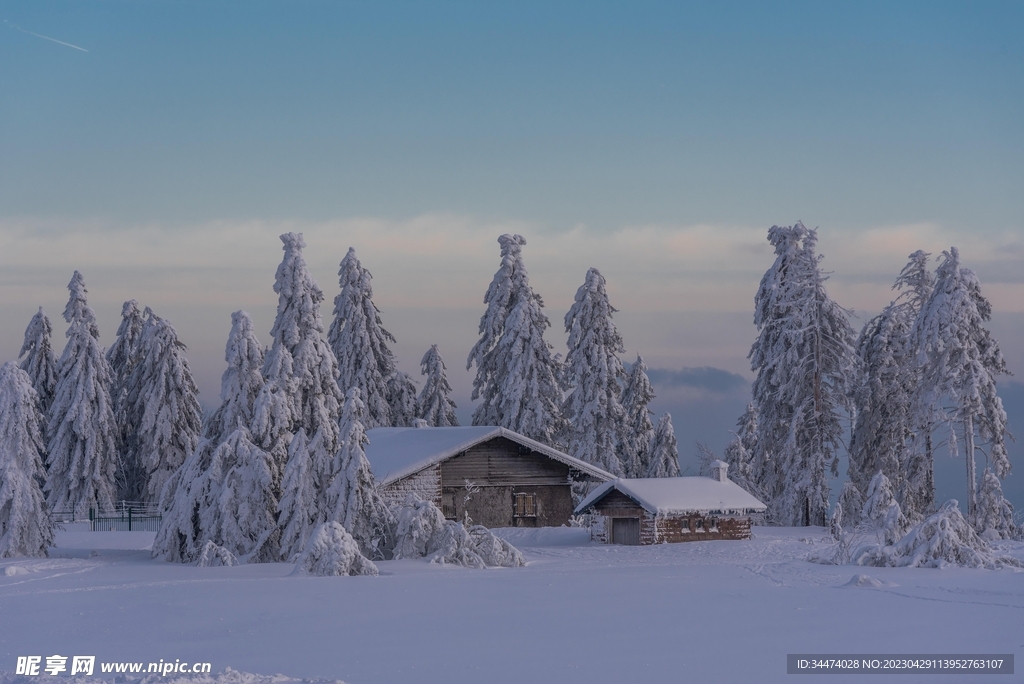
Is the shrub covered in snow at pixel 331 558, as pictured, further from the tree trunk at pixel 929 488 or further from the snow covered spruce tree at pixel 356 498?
the tree trunk at pixel 929 488

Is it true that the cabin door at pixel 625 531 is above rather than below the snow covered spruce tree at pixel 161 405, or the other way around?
below

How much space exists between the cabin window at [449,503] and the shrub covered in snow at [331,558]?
1655cm

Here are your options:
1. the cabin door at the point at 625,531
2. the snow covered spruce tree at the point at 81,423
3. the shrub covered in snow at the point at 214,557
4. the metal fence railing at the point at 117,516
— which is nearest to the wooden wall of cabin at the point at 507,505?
the cabin door at the point at 625,531

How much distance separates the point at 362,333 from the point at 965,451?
110 feet

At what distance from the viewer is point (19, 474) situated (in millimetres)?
36625

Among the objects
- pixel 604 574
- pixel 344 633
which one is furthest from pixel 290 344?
pixel 344 633

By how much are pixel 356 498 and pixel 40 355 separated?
110 feet

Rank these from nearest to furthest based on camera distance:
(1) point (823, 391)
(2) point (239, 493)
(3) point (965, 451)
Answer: (2) point (239, 493) < (3) point (965, 451) < (1) point (823, 391)

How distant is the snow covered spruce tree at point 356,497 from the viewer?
34.1 meters

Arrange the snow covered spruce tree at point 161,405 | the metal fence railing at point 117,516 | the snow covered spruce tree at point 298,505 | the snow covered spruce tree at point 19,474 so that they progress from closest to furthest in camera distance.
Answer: the snow covered spruce tree at point 298,505 → the snow covered spruce tree at point 19,474 → the metal fence railing at point 117,516 → the snow covered spruce tree at point 161,405

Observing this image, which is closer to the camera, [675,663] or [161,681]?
[161,681]

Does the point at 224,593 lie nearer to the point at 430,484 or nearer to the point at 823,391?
the point at 430,484

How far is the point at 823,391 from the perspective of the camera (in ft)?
162

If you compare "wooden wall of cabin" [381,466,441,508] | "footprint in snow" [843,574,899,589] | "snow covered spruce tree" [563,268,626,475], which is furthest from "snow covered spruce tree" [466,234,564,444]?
"footprint in snow" [843,574,899,589]
